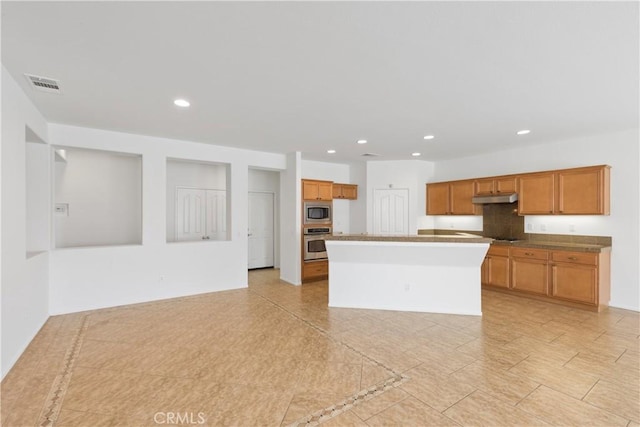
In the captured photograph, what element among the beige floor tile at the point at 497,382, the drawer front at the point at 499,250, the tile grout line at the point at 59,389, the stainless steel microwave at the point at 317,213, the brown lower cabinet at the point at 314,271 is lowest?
the tile grout line at the point at 59,389

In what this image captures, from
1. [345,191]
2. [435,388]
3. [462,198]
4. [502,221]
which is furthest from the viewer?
[345,191]

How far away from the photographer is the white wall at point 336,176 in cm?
681

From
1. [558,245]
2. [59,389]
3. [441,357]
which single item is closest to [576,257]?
[558,245]

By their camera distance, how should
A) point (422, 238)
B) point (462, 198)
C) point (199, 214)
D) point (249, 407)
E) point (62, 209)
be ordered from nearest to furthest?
1. point (249, 407)
2. point (422, 238)
3. point (62, 209)
4. point (462, 198)
5. point (199, 214)

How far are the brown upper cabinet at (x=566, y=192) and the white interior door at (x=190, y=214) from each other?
21.0ft

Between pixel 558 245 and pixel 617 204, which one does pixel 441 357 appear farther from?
pixel 617 204

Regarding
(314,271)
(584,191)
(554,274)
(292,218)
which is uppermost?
(584,191)

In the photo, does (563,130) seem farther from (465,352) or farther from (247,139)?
(247,139)

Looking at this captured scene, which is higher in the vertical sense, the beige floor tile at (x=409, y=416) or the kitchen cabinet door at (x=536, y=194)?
the kitchen cabinet door at (x=536, y=194)

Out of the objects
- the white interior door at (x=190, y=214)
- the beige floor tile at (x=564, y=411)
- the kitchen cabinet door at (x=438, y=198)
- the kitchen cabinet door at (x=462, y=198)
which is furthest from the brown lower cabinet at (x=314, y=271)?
the beige floor tile at (x=564, y=411)

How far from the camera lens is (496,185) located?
558 cm

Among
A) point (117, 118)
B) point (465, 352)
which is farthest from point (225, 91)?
point (465, 352)

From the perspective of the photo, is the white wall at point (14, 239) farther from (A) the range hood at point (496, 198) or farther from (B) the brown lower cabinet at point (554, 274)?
(A) the range hood at point (496, 198)

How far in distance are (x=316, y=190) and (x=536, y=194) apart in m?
4.06
